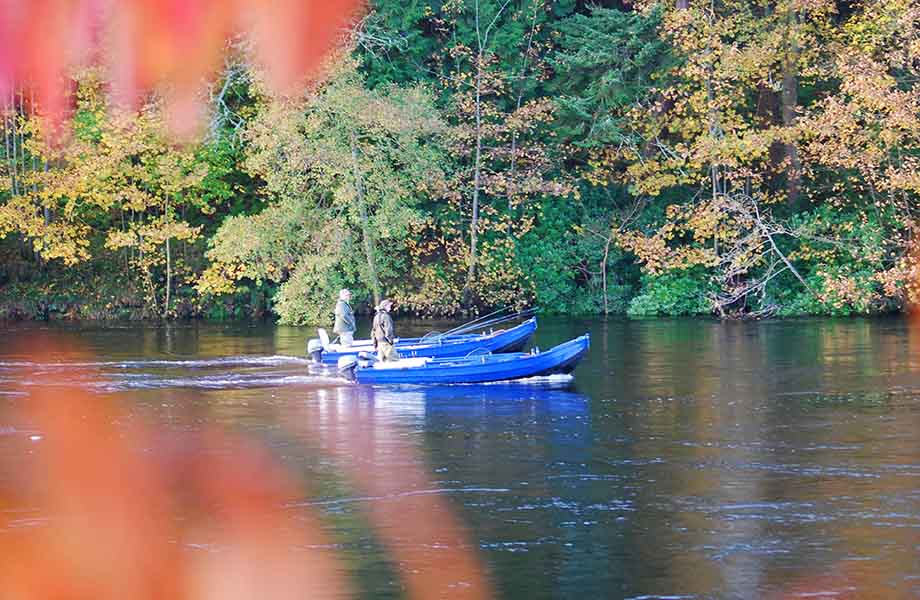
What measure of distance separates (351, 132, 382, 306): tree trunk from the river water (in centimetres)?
845

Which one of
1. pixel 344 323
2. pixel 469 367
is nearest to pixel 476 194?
pixel 344 323

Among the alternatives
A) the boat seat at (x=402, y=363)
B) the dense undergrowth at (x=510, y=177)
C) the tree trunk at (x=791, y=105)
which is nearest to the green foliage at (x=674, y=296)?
the dense undergrowth at (x=510, y=177)

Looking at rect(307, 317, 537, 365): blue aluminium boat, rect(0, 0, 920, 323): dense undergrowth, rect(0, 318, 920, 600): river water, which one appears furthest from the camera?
rect(0, 0, 920, 323): dense undergrowth

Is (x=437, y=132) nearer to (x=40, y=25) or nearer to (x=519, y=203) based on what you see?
(x=519, y=203)

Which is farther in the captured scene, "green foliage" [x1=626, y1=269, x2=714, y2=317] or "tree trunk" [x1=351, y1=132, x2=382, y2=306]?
"green foliage" [x1=626, y1=269, x2=714, y2=317]

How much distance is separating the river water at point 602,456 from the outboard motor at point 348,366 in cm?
30

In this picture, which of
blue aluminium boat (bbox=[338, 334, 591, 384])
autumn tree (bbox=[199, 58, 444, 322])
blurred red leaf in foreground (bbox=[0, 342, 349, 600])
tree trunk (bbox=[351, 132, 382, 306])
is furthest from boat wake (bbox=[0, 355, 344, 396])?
tree trunk (bbox=[351, 132, 382, 306])

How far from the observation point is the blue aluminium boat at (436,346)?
29.5 meters

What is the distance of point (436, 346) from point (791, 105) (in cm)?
1755

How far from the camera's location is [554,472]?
57.9 ft

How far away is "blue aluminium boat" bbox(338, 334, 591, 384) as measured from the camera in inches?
1022

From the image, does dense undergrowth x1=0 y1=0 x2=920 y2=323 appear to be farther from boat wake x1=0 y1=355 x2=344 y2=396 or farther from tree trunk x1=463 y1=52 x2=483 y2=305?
boat wake x1=0 y1=355 x2=344 y2=396

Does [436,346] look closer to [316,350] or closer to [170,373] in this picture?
[316,350]

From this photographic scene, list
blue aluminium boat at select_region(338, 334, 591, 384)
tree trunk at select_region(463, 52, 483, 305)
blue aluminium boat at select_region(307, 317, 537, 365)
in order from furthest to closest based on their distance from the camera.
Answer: tree trunk at select_region(463, 52, 483, 305) → blue aluminium boat at select_region(307, 317, 537, 365) → blue aluminium boat at select_region(338, 334, 591, 384)
